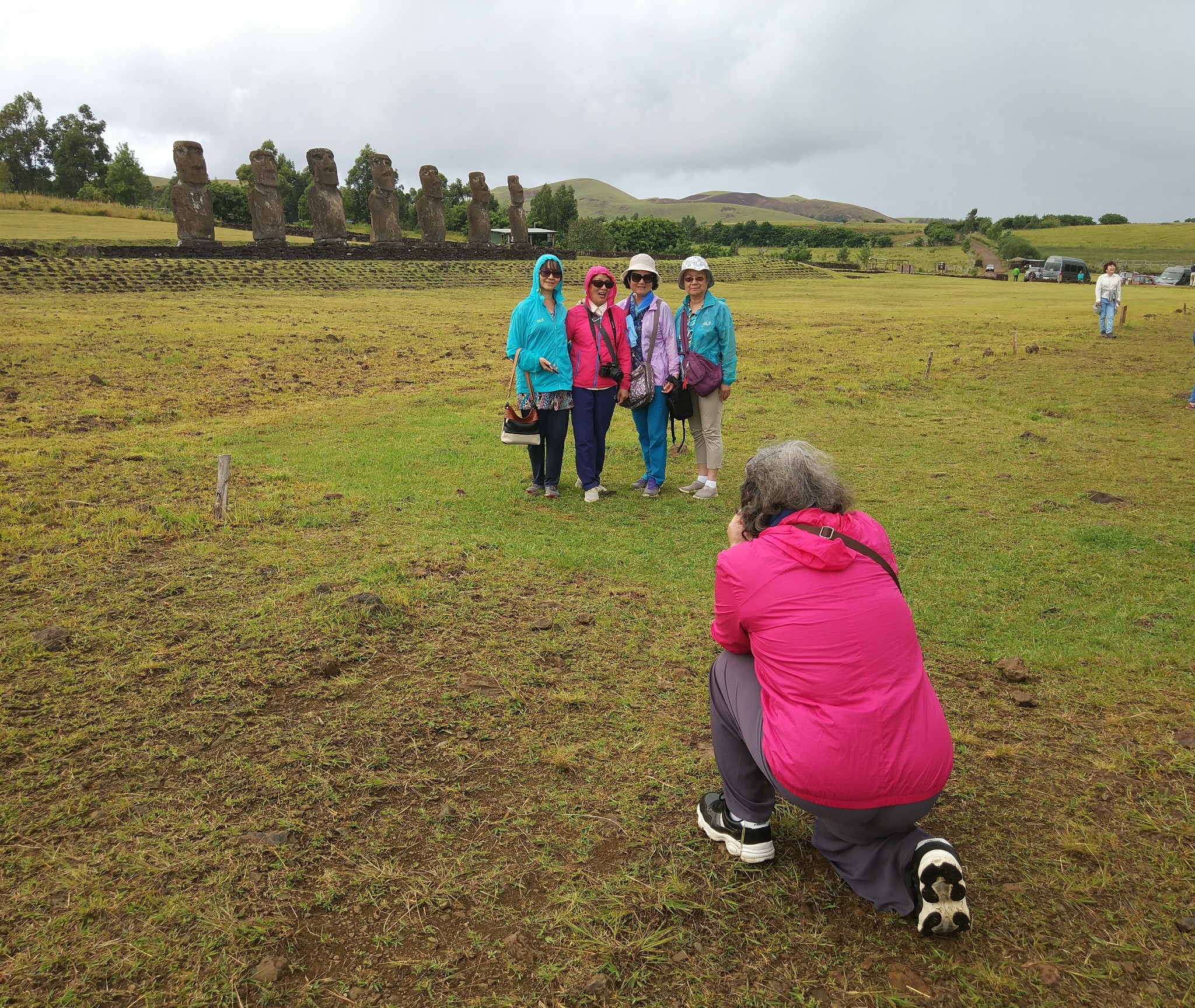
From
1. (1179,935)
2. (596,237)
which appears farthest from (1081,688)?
(596,237)

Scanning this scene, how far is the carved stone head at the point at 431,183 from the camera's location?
3988cm

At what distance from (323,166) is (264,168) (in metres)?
2.93

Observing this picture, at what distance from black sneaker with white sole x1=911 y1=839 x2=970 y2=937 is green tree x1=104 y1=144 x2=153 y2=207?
7391 centimetres

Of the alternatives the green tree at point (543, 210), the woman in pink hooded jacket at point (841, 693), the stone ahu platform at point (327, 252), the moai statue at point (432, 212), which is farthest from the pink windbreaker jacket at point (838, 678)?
the green tree at point (543, 210)

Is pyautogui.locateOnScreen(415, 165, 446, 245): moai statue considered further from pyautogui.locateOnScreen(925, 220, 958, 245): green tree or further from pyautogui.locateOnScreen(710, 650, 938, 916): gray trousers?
pyautogui.locateOnScreen(925, 220, 958, 245): green tree

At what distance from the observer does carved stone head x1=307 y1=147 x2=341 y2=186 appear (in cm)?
3628

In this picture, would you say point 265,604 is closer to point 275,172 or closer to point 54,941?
point 54,941

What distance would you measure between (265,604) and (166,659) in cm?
75

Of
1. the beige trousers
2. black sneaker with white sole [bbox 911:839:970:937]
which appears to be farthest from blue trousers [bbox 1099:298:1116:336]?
black sneaker with white sole [bbox 911:839:970:937]

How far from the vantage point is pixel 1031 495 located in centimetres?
813

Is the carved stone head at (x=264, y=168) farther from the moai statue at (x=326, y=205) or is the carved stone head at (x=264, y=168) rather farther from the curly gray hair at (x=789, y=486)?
the curly gray hair at (x=789, y=486)

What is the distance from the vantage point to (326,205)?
1475 inches

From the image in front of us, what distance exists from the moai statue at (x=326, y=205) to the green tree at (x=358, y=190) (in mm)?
36034

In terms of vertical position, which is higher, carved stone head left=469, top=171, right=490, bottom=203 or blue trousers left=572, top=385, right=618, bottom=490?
carved stone head left=469, top=171, right=490, bottom=203
